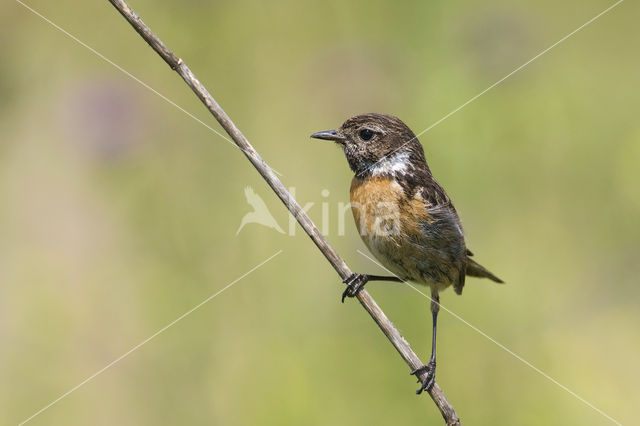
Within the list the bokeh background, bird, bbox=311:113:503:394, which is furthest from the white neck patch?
the bokeh background

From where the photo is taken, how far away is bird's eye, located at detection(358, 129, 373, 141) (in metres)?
3.92

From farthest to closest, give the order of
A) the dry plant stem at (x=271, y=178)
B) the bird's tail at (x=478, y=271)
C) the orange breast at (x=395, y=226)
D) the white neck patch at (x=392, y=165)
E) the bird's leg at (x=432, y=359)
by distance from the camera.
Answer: the bird's tail at (x=478, y=271)
the white neck patch at (x=392, y=165)
the orange breast at (x=395, y=226)
the bird's leg at (x=432, y=359)
the dry plant stem at (x=271, y=178)

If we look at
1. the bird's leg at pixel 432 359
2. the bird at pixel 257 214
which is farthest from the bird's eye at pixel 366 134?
the bird's leg at pixel 432 359

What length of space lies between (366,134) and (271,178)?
124 cm

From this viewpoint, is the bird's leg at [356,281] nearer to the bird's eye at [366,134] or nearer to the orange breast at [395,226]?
the orange breast at [395,226]

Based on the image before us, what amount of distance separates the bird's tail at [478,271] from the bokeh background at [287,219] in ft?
0.23

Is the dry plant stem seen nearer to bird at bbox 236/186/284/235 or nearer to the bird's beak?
the bird's beak

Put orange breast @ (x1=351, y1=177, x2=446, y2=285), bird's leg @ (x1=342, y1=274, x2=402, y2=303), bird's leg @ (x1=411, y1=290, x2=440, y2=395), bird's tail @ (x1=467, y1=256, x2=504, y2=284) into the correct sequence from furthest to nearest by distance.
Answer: bird's tail @ (x1=467, y1=256, x2=504, y2=284)
orange breast @ (x1=351, y1=177, x2=446, y2=285)
bird's leg @ (x1=411, y1=290, x2=440, y2=395)
bird's leg @ (x1=342, y1=274, x2=402, y2=303)

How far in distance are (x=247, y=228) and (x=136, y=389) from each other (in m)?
1.19

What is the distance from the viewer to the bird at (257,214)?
4152 millimetres

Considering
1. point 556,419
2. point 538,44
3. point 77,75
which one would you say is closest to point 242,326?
Result: point 556,419

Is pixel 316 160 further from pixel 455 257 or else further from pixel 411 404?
pixel 411 404

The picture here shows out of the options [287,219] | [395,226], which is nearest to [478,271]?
[395,226]

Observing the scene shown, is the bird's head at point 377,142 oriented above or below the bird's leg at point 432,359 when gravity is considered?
above
